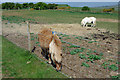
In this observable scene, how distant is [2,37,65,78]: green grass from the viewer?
517 centimetres

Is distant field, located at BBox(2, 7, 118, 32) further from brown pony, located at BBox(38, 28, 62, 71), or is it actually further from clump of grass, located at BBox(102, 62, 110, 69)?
brown pony, located at BBox(38, 28, 62, 71)

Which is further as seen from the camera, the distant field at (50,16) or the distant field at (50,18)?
the distant field at (50,16)

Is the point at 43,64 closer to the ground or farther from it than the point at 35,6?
closer to the ground

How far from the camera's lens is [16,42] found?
29.7ft

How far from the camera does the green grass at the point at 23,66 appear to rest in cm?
517

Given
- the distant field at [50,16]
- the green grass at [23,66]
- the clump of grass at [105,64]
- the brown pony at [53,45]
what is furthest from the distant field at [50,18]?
the green grass at [23,66]

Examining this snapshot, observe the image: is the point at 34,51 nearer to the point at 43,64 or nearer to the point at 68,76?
the point at 43,64

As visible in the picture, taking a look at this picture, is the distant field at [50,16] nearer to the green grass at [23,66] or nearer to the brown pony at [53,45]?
the green grass at [23,66]

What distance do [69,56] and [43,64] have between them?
1491 mm

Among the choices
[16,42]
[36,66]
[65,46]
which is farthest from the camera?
[16,42]

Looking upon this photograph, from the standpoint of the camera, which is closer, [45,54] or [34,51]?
[45,54]

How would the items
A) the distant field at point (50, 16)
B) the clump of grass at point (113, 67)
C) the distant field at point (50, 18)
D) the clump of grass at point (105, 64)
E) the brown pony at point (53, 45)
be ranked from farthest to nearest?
the distant field at point (50, 16), the distant field at point (50, 18), the clump of grass at point (105, 64), the clump of grass at point (113, 67), the brown pony at point (53, 45)

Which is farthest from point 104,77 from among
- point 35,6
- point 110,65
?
point 35,6

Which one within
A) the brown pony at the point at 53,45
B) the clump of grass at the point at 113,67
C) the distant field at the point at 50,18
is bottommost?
the clump of grass at the point at 113,67
